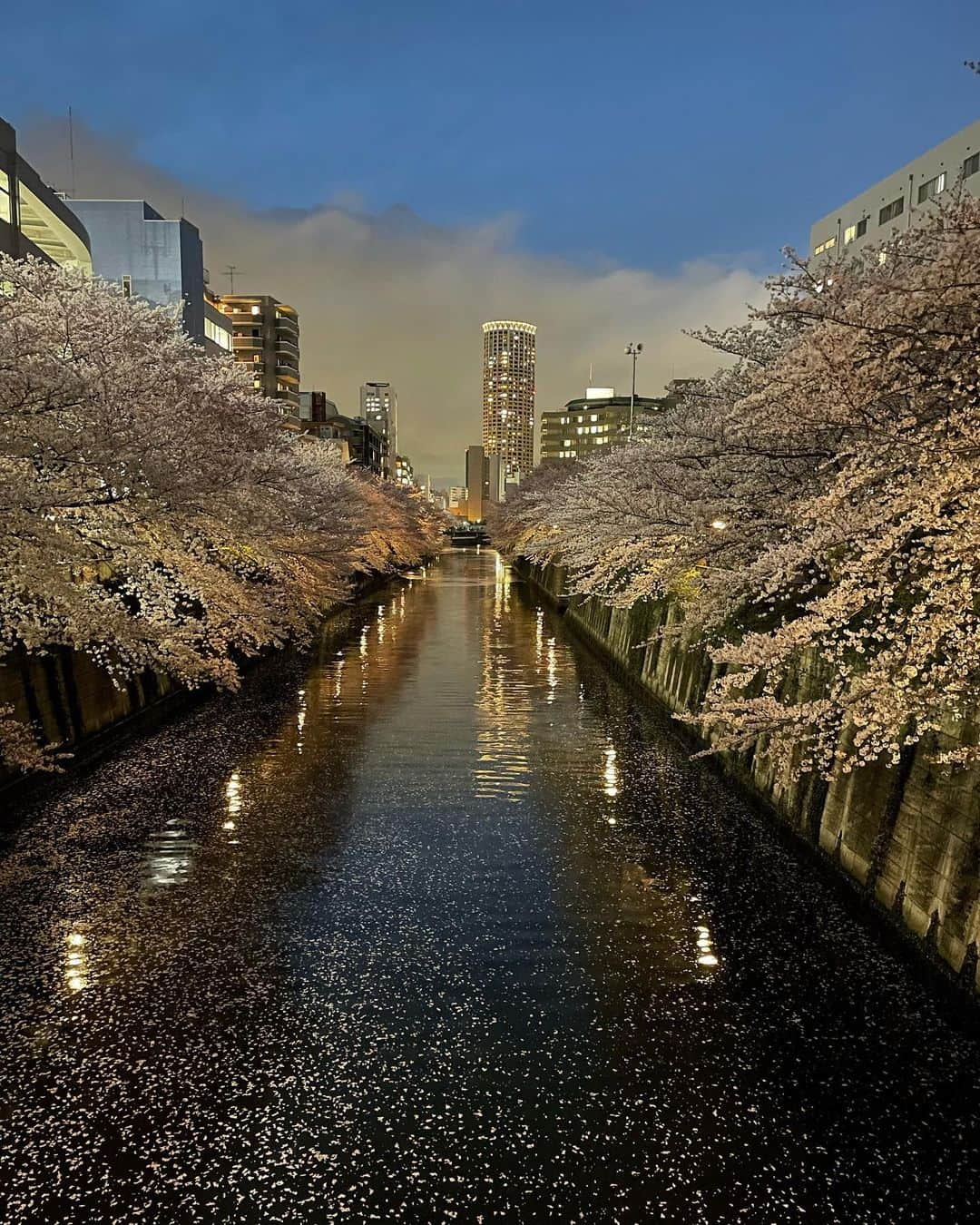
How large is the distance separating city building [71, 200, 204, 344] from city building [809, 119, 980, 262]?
46827mm

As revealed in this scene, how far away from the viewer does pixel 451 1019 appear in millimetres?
8984

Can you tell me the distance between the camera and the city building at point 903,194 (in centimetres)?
5688

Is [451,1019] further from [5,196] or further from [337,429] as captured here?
[337,429]

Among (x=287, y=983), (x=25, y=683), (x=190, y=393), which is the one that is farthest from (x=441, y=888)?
(x=190, y=393)

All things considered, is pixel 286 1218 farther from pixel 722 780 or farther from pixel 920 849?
pixel 722 780

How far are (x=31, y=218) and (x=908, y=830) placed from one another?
46.1 meters

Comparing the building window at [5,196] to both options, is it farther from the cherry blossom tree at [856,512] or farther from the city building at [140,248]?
the cherry blossom tree at [856,512]

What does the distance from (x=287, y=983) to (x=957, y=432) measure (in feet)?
32.5

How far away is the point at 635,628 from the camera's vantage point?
29625mm

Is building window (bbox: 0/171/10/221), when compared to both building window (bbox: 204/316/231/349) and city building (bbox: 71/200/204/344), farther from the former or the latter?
building window (bbox: 204/316/231/349)

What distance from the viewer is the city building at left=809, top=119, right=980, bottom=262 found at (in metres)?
56.9

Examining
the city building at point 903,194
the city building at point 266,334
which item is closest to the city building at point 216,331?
the city building at point 266,334

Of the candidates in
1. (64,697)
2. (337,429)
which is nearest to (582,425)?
(337,429)

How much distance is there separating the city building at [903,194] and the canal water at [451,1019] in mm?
50625
